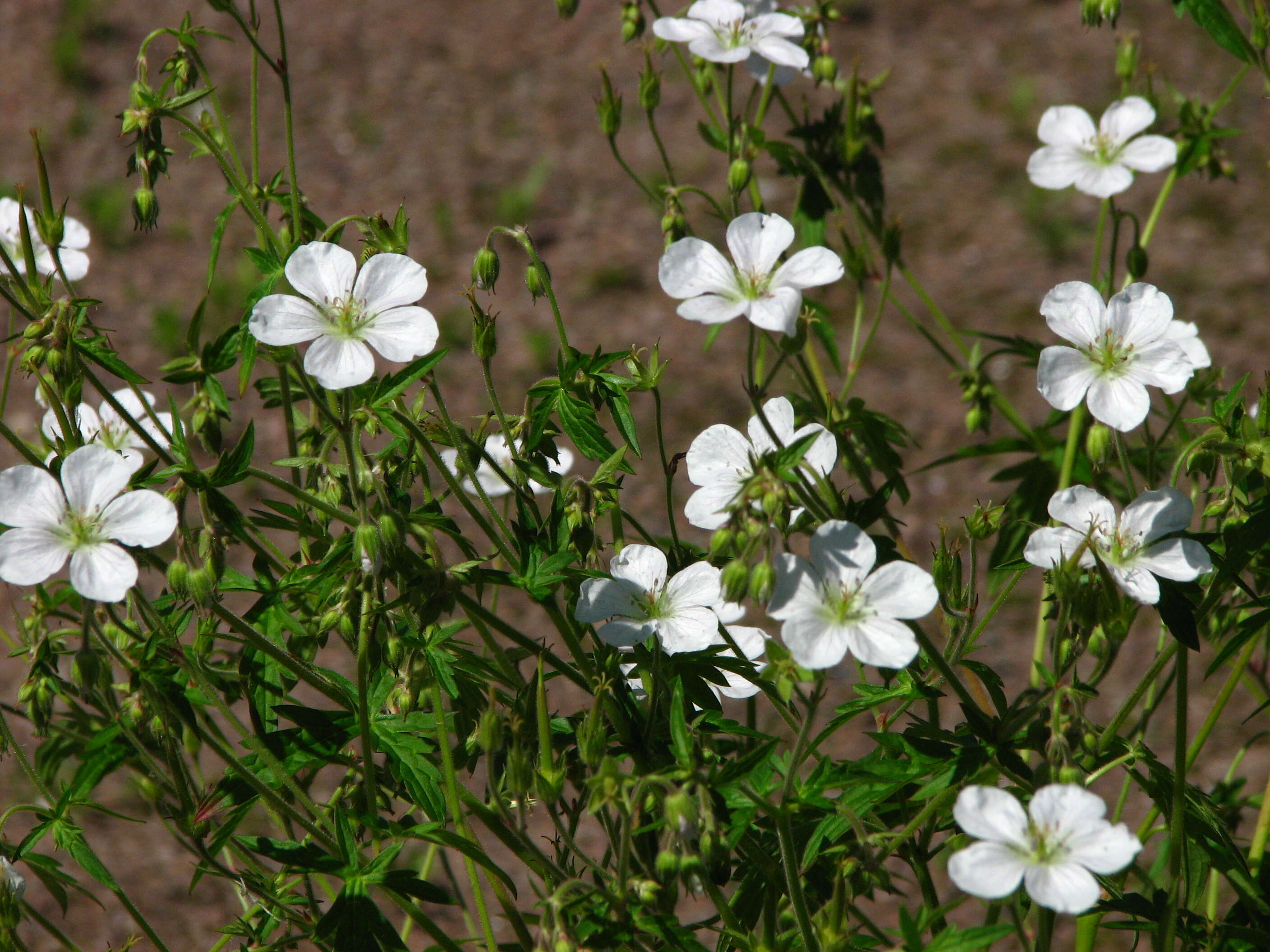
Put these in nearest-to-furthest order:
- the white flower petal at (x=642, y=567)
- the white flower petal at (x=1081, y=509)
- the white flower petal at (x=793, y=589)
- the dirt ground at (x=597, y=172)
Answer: the white flower petal at (x=793, y=589) < the white flower petal at (x=1081, y=509) < the white flower petal at (x=642, y=567) < the dirt ground at (x=597, y=172)

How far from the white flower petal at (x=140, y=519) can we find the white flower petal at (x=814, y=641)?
718 millimetres

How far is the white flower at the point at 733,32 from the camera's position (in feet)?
7.17

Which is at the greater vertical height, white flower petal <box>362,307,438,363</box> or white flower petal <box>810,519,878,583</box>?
white flower petal <box>362,307,438,363</box>

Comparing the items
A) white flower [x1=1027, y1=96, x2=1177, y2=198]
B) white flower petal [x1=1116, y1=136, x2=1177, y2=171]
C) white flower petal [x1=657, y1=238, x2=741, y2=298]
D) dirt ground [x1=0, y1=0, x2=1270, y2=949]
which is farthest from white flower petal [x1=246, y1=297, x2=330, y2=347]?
dirt ground [x1=0, y1=0, x2=1270, y2=949]

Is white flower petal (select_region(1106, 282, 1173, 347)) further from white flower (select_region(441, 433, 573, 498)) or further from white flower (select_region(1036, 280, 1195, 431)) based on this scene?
white flower (select_region(441, 433, 573, 498))

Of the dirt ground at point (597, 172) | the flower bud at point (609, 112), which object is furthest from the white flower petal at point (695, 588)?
the dirt ground at point (597, 172)

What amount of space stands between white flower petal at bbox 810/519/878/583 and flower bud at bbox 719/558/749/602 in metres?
0.11

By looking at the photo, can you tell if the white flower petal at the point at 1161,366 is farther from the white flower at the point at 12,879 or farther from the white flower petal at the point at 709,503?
the white flower at the point at 12,879

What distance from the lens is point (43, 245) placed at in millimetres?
2109

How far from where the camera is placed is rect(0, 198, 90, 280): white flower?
2143mm

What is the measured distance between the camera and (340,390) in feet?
5.49

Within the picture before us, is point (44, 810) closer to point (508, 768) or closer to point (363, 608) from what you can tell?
point (363, 608)

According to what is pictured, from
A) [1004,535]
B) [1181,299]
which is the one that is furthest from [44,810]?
[1181,299]

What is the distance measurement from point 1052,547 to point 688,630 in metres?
0.49
